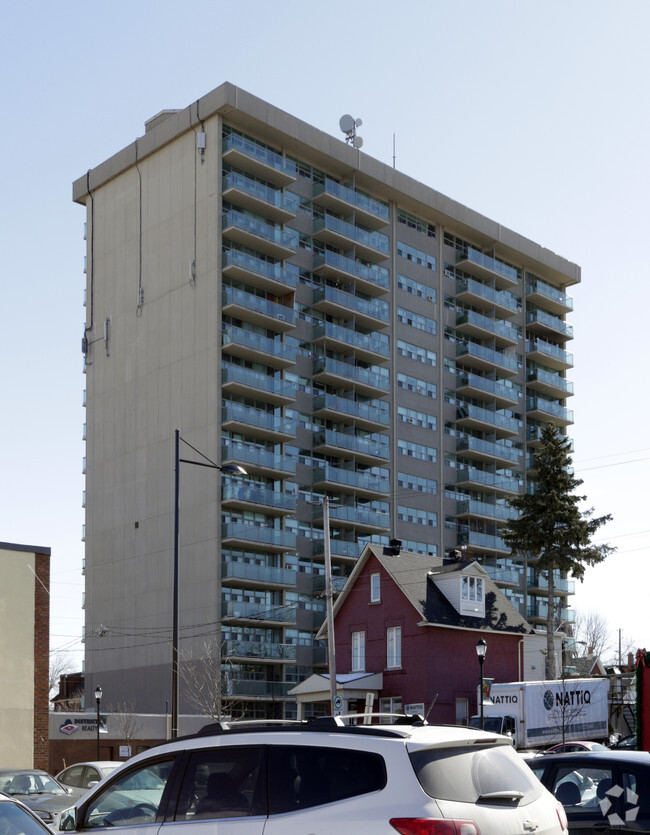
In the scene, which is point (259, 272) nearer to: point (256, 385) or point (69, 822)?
point (256, 385)

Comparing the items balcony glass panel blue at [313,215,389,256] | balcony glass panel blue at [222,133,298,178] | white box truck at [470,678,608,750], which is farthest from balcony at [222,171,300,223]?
white box truck at [470,678,608,750]

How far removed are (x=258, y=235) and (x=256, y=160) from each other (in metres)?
4.60

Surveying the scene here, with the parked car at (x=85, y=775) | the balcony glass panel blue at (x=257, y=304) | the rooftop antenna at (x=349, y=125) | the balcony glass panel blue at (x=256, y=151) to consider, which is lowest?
the parked car at (x=85, y=775)

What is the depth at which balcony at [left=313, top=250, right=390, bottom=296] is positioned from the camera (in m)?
75.8

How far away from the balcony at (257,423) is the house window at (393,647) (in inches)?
664

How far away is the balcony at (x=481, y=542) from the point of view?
272 ft

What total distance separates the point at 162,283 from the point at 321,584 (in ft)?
69.2

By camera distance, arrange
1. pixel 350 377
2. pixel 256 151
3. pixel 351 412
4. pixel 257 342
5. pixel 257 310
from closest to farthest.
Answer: pixel 257 342 < pixel 257 310 < pixel 256 151 < pixel 351 412 < pixel 350 377

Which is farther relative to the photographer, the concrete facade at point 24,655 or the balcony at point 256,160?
the balcony at point 256,160

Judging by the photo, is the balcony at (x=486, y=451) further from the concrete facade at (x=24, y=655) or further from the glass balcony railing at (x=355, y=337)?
the concrete facade at (x=24, y=655)

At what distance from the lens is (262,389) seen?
227 ft

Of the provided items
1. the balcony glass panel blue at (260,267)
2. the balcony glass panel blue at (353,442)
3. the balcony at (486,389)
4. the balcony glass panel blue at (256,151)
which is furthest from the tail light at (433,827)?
the balcony at (486,389)

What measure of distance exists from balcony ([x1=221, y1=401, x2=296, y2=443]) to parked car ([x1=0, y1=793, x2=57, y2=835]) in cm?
5620

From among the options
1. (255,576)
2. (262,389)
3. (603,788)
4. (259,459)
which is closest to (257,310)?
(262,389)
